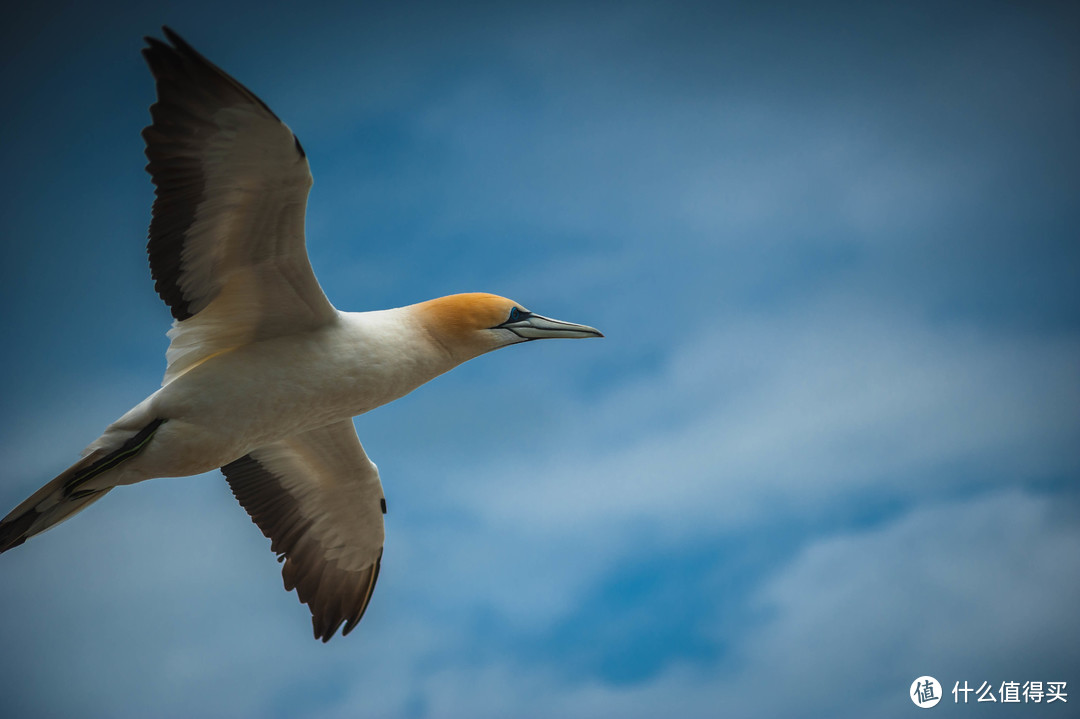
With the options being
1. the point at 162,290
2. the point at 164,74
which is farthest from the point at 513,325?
the point at 164,74

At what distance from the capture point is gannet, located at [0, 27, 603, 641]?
5.97 metres

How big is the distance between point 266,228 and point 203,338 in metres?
1.06

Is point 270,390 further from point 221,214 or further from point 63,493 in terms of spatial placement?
point 63,493

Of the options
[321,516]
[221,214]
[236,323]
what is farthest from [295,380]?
[321,516]

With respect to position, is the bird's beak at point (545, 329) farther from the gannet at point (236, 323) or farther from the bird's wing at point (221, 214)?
the bird's wing at point (221, 214)

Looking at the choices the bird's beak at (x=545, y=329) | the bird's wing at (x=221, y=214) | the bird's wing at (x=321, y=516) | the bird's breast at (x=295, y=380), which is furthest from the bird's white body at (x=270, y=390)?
the bird's wing at (x=321, y=516)

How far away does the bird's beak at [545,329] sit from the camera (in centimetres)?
769

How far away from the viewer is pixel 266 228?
6523 millimetres

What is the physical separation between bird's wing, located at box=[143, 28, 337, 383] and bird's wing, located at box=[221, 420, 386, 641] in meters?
1.84

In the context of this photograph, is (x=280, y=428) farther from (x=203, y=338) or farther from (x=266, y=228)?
(x=266, y=228)

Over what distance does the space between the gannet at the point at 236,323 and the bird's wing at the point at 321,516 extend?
5.11 feet

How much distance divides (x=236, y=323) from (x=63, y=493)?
160 centimetres

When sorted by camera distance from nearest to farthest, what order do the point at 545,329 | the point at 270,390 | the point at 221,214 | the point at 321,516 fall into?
1. the point at 221,214
2. the point at 270,390
3. the point at 545,329
4. the point at 321,516

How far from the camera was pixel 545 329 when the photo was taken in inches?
307
